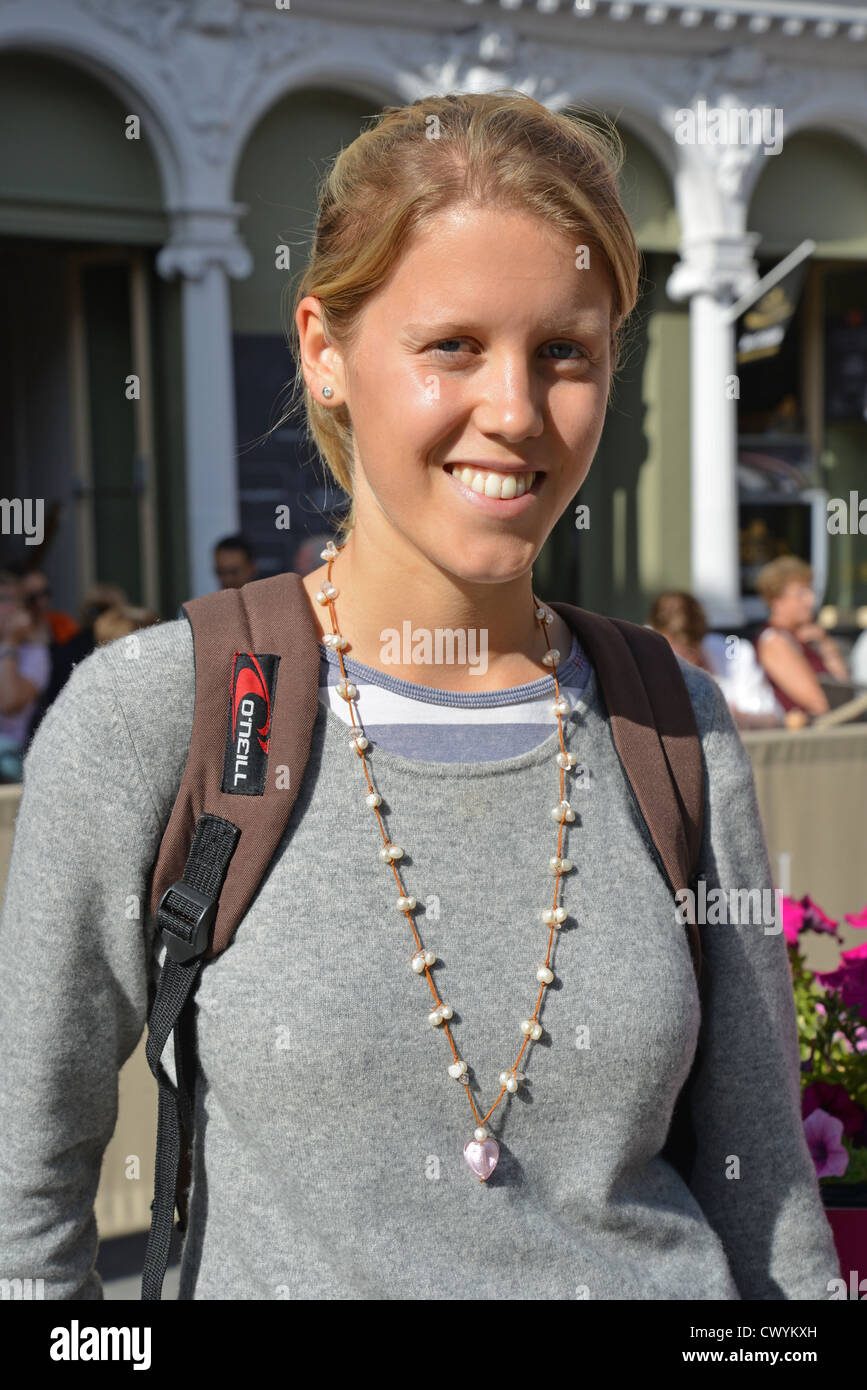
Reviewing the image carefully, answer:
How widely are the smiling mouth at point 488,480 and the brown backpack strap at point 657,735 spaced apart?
0.28 m

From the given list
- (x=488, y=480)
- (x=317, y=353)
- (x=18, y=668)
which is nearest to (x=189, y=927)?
(x=488, y=480)

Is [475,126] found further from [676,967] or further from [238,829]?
[676,967]

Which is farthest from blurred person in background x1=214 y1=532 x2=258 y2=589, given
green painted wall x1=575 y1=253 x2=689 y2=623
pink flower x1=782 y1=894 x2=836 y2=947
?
pink flower x1=782 y1=894 x2=836 y2=947

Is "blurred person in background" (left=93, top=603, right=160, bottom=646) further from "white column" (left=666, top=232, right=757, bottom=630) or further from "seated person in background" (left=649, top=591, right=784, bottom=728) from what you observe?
"white column" (left=666, top=232, right=757, bottom=630)

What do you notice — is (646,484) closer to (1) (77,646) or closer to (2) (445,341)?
(1) (77,646)

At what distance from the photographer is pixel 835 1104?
2301 mm

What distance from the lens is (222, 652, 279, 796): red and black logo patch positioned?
53.3 inches

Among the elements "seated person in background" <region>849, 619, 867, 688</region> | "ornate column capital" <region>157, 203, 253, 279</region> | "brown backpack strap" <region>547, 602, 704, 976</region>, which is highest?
"ornate column capital" <region>157, 203, 253, 279</region>

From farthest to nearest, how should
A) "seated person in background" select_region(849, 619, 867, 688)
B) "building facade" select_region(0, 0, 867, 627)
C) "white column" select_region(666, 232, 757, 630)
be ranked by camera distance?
"white column" select_region(666, 232, 757, 630)
"building facade" select_region(0, 0, 867, 627)
"seated person in background" select_region(849, 619, 867, 688)

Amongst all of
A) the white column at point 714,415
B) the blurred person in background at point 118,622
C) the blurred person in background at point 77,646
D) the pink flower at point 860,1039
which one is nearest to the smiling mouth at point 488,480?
the pink flower at point 860,1039

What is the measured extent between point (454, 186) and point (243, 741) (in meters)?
0.56

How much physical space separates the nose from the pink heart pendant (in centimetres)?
66

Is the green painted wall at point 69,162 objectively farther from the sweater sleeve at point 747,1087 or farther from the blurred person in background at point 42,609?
the sweater sleeve at point 747,1087
